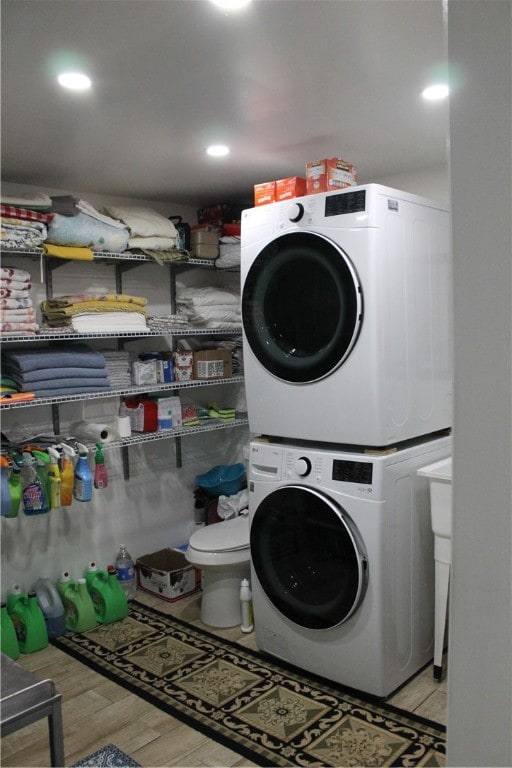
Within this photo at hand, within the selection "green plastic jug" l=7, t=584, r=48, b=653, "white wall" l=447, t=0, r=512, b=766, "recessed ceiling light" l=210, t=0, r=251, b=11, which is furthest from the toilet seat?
"white wall" l=447, t=0, r=512, b=766

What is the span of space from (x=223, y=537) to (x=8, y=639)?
3.67 feet

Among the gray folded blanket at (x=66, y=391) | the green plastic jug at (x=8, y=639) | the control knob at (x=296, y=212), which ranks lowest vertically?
the green plastic jug at (x=8, y=639)

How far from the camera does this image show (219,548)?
312 centimetres

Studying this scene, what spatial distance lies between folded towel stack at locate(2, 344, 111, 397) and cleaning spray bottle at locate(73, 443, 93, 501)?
1.01 ft

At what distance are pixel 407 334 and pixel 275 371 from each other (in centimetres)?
58

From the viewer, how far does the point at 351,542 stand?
2.44 m

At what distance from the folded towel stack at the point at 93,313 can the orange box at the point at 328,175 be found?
1.23 m

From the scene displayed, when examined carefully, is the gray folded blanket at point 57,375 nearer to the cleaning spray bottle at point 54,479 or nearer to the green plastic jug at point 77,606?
the cleaning spray bottle at point 54,479

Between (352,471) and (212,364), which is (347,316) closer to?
(352,471)

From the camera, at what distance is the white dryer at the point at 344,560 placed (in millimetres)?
2436

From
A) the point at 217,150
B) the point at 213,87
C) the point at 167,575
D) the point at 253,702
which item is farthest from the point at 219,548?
the point at 213,87

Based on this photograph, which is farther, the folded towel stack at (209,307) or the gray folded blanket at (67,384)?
the folded towel stack at (209,307)

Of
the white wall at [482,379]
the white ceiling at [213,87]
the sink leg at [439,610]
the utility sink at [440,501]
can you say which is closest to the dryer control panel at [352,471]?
the utility sink at [440,501]

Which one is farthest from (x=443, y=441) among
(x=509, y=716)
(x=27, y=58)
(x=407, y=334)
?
(x=509, y=716)
